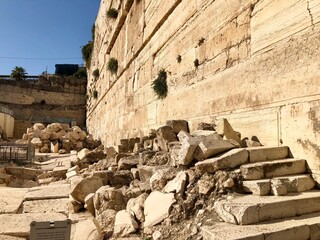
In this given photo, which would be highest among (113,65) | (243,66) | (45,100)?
(45,100)

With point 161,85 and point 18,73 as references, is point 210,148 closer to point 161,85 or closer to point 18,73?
point 161,85

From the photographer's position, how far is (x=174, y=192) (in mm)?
2777

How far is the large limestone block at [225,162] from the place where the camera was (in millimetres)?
2723

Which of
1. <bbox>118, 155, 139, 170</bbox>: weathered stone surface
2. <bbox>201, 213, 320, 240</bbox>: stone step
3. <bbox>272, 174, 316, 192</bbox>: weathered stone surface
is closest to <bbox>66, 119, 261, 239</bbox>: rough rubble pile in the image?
<bbox>201, 213, 320, 240</bbox>: stone step

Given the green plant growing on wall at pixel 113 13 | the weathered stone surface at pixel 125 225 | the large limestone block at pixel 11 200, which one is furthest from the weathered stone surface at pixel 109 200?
the green plant growing on wall at pixel 113 13

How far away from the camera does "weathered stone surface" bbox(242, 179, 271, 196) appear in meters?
2.38

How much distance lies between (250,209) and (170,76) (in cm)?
430

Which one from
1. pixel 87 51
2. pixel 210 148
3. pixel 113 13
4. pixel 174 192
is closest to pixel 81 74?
pixel 87 51

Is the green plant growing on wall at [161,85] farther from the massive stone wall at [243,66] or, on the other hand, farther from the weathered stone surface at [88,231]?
the weathered stone surface at [88,231]

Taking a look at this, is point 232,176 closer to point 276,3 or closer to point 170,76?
point 276,3

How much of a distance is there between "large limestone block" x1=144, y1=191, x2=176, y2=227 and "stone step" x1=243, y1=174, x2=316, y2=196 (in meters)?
0.69

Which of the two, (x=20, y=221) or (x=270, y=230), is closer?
(x=270, y=230)

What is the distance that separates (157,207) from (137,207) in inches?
14.9

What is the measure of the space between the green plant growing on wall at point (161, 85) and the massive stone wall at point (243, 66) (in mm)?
141
